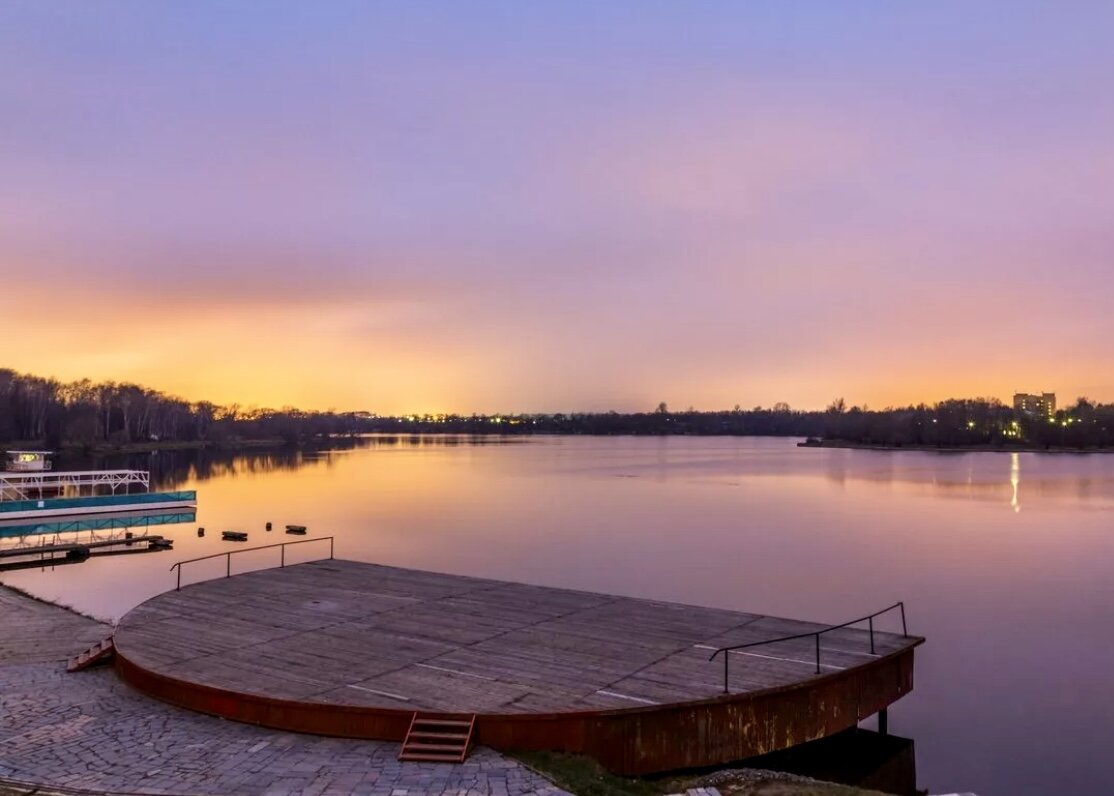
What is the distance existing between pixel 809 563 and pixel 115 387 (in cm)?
15790

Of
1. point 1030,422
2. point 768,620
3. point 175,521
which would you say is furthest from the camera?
point 1030,422

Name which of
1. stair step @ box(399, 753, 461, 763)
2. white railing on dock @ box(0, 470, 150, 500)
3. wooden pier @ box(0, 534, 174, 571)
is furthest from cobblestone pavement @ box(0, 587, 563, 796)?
white railing on dock @ box(0, 470, 150, 500)

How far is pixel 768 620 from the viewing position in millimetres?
15234

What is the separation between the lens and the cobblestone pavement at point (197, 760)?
8.57 m

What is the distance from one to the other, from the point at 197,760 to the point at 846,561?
98.4 ft

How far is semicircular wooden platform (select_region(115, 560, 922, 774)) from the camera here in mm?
10180

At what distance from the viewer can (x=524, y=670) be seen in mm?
11844

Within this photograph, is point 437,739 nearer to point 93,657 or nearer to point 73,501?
point 93,657

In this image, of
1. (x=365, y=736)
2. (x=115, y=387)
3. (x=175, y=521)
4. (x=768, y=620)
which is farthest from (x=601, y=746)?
(x=115, y=387)

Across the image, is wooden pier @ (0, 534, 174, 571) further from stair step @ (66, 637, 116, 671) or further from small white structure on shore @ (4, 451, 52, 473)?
small white structure on shore @ (4, 451, 52, 473)

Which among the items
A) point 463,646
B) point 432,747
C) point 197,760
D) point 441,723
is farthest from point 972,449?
point 197,760

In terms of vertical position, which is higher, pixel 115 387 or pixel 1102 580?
pixel 115 387

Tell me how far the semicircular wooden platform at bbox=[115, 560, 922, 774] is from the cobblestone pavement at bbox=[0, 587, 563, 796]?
16.7 inches

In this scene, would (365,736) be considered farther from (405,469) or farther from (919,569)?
(405,469)
